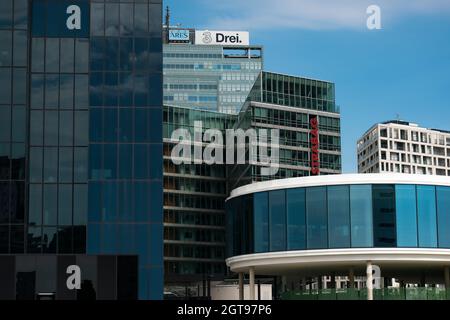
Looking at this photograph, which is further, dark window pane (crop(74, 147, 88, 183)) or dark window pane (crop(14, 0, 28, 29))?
dark window pane (crop(14, 0, 28, 29))

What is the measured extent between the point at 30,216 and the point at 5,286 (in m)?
6.13

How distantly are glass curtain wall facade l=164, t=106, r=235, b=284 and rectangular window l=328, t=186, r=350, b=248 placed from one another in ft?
258

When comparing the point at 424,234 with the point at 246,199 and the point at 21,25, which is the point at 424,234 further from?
the point at 21,25

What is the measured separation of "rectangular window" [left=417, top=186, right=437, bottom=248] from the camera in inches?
2586

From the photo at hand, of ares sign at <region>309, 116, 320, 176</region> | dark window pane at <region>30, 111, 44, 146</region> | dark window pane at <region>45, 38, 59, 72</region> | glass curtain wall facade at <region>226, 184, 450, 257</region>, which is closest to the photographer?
glass curtain wall facade at <region>226, 184, 450, 257</region>

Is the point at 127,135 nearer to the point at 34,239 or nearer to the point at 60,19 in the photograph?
the point at 34,239

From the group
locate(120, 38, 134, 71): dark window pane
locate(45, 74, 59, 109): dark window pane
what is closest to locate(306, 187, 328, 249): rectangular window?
locate(120, 38, 134, 71): dark window pane

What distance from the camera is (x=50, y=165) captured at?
6731 centimetres

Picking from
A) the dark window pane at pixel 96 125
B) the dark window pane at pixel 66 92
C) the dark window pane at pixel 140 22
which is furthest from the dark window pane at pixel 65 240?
the dark window pane at pixel 140 22

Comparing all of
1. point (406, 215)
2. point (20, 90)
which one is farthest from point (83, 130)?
point (406, 215)

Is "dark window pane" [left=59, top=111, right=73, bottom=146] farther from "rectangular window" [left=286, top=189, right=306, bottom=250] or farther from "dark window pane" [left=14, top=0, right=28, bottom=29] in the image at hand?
"rectangular window" [left=286, top=189, right=306, bottom=250]

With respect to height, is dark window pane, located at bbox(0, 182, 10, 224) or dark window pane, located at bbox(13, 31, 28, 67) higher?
dark window pane, located at bbox(13, 31, 28, 67)
